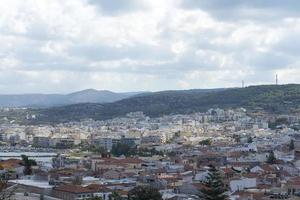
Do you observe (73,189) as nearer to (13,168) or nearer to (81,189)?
(81,189)

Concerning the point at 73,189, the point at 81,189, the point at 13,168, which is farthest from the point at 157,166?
the point at 73,189

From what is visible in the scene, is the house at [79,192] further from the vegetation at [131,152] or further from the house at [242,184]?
the vegetation at [131,152]

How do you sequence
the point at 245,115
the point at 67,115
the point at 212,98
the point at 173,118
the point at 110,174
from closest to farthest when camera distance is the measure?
the point at 110,174 → the point at 245,115 → the point at 173,118 → the point at 212,98 → the point at 67,115

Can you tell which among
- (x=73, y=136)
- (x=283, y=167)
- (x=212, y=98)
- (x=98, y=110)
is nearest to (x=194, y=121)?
(x=212, y=98)

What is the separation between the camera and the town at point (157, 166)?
36.4 meters

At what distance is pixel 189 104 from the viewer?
552 feet

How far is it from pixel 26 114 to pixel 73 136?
80.7m

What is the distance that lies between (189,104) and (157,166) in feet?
372

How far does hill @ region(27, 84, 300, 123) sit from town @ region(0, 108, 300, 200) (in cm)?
1334

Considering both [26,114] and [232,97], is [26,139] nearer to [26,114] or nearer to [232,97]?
[232,97]

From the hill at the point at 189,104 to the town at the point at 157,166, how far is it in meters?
13.3

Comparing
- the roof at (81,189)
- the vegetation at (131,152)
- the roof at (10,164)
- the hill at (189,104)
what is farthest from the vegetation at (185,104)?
the roof at (81,189)

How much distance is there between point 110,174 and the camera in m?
48.1

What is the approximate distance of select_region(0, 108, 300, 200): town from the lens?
119ft
